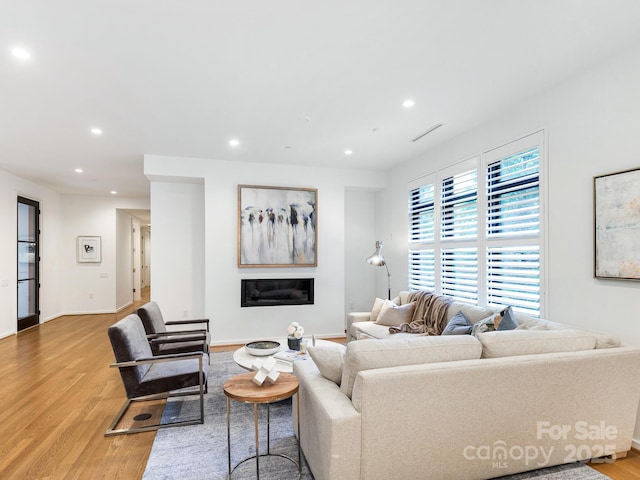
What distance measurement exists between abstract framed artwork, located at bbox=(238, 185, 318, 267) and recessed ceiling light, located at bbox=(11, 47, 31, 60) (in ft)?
10.1

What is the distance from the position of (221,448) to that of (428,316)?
2.69 meters

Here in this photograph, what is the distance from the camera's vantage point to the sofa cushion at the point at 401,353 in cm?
193

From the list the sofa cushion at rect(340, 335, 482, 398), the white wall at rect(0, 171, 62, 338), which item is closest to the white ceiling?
the sofa cushion at rect(340, 335, 482, 398)

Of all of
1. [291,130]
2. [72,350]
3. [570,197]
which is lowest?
[72,350]

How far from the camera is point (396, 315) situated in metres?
4.54

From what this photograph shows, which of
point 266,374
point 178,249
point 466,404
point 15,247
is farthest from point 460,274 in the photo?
point 15,247

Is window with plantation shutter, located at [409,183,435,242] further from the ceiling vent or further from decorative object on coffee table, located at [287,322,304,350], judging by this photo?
decorative object on coffee table, located at [287,322,304,350]

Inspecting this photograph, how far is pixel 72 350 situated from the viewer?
5145 mm

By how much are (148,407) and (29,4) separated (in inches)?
123

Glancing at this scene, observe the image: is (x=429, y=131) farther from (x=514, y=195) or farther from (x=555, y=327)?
(x=555, y=327)

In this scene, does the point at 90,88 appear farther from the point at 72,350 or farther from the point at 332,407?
the point at 72,350

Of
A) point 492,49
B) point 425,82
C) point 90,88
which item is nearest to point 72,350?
point 90,88

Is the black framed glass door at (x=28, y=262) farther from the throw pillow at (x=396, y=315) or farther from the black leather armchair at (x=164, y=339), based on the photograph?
the throw pillow at (x=396, y=315)

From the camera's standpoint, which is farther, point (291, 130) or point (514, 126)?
point (291, 130)
